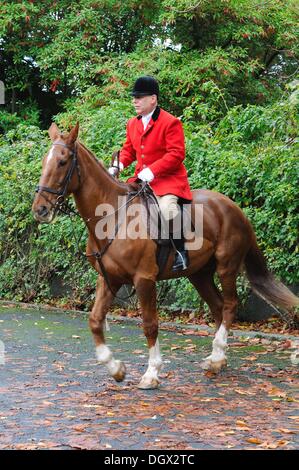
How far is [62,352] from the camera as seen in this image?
9438mm

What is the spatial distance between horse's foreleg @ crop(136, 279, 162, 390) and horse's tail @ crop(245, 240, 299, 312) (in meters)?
1.92

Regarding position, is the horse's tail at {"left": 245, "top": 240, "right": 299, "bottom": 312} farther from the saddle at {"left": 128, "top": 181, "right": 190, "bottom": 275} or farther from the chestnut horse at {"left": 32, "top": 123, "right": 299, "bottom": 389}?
the saddle at {"left": 128, "top": 181, "right": 190, "bottom": 275}

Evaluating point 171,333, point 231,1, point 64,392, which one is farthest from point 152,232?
point 231,1

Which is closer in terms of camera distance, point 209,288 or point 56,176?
point 56,176

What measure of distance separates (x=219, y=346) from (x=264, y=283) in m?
1.20

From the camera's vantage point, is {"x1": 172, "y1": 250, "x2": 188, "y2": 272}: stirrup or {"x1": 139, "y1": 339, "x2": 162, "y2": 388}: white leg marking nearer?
{"x1": 139, "y1": 339, "x2": 162, "y2": 388}: white leg marking

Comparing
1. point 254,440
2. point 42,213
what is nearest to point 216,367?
point 42,213

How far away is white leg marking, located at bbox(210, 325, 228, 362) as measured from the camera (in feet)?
26.8

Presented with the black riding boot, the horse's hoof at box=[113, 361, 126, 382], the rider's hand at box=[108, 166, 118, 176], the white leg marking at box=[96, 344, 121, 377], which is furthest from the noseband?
the horse's hoof at box=[113, 361, 126, 382]

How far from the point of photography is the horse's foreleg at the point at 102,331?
735 centimetres

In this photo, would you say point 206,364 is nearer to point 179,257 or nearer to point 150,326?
point 150,326

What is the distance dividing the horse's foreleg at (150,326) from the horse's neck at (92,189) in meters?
0.74

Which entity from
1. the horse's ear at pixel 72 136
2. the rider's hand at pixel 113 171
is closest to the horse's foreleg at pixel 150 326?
the rider's hand at pixel 113 171

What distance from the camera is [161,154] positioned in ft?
25.9
